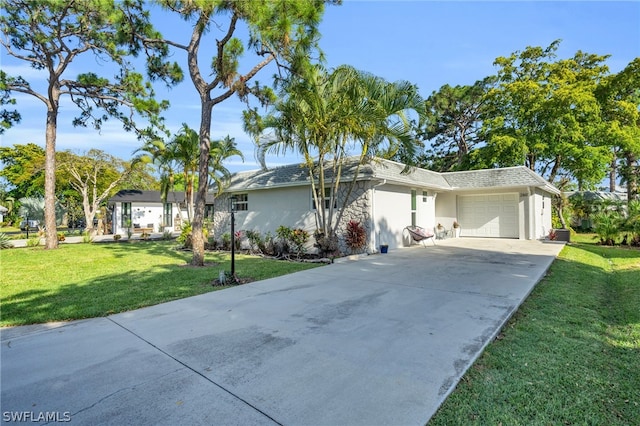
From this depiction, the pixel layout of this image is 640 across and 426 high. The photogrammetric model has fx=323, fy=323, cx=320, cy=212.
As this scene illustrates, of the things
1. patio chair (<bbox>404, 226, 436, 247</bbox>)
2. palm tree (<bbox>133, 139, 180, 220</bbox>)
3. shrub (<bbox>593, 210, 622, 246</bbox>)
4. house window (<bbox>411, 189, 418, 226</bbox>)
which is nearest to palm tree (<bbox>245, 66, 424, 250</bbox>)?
patio chair (<bbox>404, 226, 436, 247</bbox>)

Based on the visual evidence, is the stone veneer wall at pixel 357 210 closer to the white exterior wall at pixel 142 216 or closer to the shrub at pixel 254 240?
the shrub at pixel 254 240

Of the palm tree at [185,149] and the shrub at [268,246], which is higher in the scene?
the palm tree at [185,149]

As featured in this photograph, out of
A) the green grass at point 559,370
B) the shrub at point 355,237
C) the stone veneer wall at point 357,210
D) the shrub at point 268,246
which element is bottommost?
the green grass at point 559,370

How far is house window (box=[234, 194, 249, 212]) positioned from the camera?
50.4 ft

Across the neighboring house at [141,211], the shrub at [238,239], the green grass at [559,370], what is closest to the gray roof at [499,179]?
the green grass at [559,370]

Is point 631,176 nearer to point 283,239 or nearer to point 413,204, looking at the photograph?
point 413,204

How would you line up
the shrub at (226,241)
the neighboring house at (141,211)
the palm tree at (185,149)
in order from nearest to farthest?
1. the palm tree at (185,149)
2. the shrub at (226,241)
3. the neighboring house at (141,211)

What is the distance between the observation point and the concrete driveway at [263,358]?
2.50 m

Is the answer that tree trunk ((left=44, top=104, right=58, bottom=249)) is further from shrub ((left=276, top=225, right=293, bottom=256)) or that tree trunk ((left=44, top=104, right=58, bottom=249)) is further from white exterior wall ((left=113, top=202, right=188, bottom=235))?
white exterior wall ((left=113, top=202, right=188, bottom=235))

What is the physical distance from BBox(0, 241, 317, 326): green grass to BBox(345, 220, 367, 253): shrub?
2.04 m

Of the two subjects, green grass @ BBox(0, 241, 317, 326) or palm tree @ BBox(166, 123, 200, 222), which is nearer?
green grass @ BBox(0, 241, 317, 326)

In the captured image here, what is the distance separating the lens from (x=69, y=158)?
24.3m

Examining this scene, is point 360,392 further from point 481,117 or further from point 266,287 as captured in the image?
point 481,117

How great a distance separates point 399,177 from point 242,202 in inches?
296
